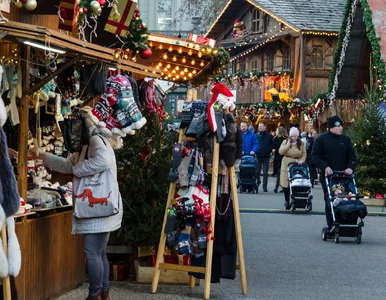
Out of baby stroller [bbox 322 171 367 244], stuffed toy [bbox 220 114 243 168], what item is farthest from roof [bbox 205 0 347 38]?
stuffed toy [bbox 220 114 243 168]

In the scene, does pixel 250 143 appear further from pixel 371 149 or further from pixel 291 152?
pixel 291 152

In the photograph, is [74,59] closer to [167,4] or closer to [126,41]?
[126,41]

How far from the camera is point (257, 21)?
151 feet

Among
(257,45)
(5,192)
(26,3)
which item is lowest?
(5,192)

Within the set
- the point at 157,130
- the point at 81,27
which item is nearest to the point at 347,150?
the point at 157,130

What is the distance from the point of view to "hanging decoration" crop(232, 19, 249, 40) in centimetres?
4616

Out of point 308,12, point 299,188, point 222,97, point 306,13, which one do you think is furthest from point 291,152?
point 308,12

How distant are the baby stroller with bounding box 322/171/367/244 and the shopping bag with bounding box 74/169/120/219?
674 centimetres

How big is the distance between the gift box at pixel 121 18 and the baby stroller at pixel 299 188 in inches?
399

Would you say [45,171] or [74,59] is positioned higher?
[74,59]

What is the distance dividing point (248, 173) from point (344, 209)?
37.5 ft

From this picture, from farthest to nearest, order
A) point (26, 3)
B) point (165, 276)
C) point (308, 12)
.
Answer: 1. point (308, 12)
2. point (165, 276)
3. point (26, 3)

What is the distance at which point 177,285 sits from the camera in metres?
10.7

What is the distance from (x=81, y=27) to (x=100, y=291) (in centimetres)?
280
